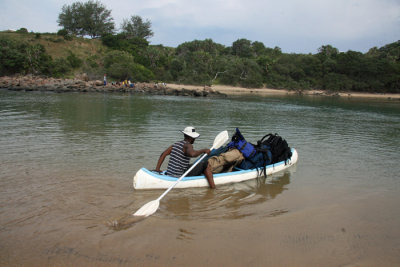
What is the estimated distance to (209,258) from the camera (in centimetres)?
412

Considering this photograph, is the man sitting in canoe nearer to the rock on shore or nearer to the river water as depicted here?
the river water

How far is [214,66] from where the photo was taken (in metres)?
59.7

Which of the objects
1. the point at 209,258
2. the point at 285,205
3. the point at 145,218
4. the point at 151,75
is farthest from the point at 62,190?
the point at 151,75

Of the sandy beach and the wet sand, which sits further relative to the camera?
the sandy beach

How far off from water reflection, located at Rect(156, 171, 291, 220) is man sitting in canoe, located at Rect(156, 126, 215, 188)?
1.24 ft

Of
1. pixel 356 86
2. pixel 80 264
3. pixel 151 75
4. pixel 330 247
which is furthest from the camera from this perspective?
pixel 356 86

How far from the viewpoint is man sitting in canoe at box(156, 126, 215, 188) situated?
6164 millimetres

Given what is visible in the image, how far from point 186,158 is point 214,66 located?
5516 centimetres

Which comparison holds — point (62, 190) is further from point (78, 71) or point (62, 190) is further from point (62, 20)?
point (62, 20)

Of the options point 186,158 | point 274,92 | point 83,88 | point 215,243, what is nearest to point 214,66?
point 274,92

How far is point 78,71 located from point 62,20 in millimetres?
30652

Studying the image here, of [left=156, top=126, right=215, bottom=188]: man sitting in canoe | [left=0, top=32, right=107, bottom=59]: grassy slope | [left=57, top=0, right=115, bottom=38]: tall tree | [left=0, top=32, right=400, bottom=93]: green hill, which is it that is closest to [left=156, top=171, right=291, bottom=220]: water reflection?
[left=156, top=126, right=215, bottom=188]: man sitting in canoe

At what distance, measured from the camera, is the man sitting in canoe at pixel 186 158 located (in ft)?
20.2

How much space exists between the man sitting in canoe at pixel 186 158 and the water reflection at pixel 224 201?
0.38 m
